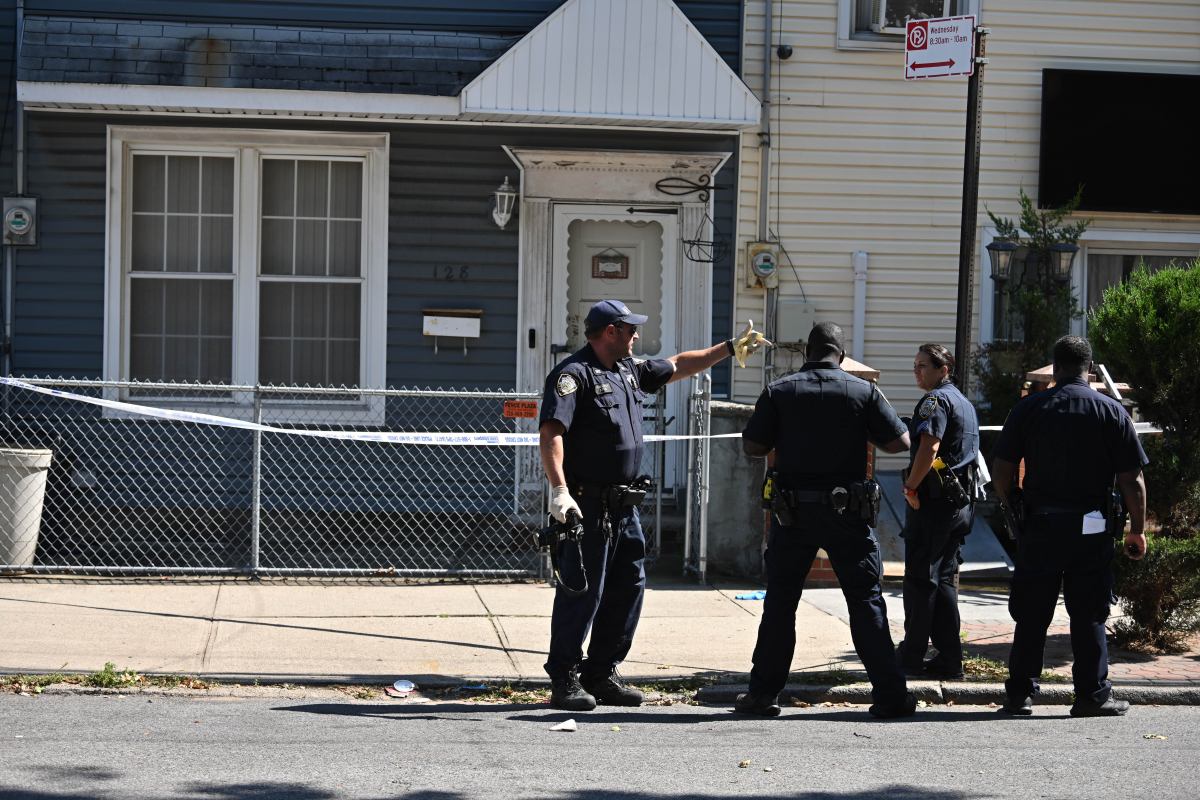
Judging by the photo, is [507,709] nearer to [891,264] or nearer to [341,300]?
[341,300]

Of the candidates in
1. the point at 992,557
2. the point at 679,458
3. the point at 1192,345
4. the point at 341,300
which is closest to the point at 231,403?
the point at 341,300

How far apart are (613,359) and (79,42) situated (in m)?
6.09

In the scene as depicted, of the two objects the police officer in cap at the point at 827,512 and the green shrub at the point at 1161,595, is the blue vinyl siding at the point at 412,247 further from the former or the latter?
the police officer in cap at the point at 827,512

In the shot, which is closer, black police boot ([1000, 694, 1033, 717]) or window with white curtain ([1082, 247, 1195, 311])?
black police boot ([1000, 694, 1033, 717])

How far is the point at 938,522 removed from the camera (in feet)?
23.6

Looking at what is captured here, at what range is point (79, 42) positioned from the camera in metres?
10.5

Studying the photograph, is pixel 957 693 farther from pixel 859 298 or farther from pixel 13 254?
pixel 13 254

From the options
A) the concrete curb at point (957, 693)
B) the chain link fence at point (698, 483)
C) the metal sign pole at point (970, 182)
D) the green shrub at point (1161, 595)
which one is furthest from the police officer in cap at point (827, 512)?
the chain link fence at point (698, 483)

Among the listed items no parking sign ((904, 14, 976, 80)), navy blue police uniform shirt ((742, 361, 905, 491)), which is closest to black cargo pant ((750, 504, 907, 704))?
navy blue police uniform shirt ((742, 361, 905, 491))

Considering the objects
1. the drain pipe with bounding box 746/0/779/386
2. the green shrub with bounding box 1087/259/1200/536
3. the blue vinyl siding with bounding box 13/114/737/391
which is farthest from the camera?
the drain pipe with bounding box 746/0/779/386

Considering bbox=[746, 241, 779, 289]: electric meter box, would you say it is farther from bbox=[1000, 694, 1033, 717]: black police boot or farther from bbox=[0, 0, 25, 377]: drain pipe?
bbox=[0, 0, 25, 377]: drain pipe

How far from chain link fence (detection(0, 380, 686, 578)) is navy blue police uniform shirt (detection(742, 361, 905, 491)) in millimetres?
4148

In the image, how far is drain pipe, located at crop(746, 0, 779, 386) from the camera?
11.7m

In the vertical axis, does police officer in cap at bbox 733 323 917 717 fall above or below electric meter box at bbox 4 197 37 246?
below
